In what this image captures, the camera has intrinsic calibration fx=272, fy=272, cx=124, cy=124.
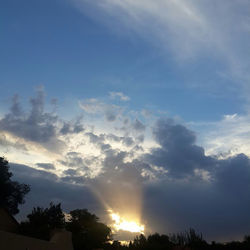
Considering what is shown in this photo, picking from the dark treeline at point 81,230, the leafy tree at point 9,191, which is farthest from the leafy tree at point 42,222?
the leafy tree at point 9,191

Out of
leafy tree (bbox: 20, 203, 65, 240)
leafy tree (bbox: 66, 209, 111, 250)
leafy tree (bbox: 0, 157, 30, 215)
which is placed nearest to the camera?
leafy tree (bbox: 20, 203, 65, 240)

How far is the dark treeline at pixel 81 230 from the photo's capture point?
40250mm

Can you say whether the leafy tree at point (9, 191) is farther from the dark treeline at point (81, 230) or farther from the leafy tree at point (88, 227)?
the leafy tree at point (88, 227)

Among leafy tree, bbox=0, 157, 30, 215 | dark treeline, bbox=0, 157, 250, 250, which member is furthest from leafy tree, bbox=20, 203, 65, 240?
leafy tree, bbox=0, 157, 30, 215

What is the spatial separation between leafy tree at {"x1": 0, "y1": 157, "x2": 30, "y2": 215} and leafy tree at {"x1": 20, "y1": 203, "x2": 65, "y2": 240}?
1300cm

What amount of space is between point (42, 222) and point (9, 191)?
20309mm

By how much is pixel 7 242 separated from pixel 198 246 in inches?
1559

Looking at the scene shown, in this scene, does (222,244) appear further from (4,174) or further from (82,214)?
(4,174)

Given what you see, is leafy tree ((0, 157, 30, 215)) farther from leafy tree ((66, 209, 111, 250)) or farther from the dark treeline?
leafy tree ((66, 209, 111, 250))

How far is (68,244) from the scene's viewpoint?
107 feet

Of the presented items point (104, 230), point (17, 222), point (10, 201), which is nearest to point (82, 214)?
point (104, 230)

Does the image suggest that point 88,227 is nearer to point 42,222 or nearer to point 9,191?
point 9,191

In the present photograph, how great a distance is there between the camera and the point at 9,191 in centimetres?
5722

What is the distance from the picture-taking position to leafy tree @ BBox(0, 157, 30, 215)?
184 ft
